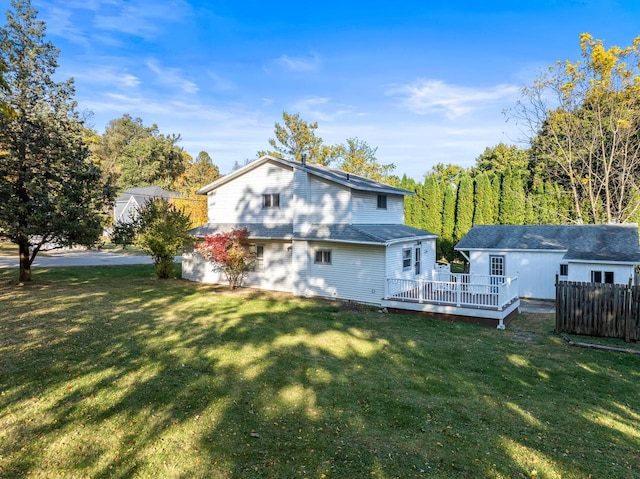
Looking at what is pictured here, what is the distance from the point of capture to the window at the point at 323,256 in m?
17.5

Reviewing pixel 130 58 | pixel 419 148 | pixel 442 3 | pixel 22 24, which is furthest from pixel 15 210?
pixel 419 148

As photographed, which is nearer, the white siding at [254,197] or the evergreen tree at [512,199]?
the white siding at [254,197]

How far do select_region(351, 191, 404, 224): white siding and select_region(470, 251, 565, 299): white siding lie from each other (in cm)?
528

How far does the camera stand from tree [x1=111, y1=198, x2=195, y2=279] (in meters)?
19.8

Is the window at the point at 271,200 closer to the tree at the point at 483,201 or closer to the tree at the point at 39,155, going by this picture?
the tree at the point at 39,155

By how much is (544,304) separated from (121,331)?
1750 cm

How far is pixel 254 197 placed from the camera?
20406mm

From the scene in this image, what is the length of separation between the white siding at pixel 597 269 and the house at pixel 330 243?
9.41ft

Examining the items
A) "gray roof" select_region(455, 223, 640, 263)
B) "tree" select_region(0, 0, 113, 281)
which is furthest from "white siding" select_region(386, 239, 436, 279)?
"tree" select_region(0, 0, 113, 281)

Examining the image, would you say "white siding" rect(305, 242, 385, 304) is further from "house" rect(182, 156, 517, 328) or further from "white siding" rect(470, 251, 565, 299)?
"white siding" rect(470, 251, 565, 299)

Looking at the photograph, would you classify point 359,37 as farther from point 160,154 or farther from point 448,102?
point 160,154

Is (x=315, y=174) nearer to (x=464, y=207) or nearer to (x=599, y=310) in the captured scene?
(x=599, y=310)

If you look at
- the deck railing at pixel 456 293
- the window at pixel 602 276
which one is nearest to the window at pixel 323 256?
the deck railing at pixel 456 293

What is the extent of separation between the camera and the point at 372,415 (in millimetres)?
6367
